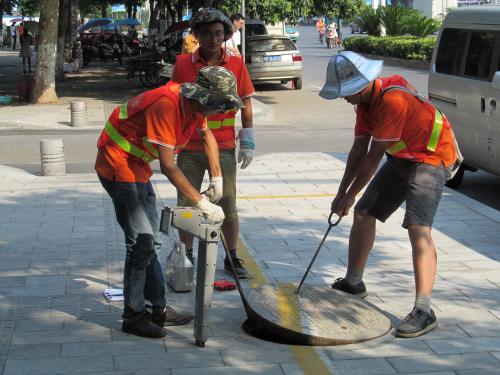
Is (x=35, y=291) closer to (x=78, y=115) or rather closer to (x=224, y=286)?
(x=224, y=286)

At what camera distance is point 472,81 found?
9156 millimetres

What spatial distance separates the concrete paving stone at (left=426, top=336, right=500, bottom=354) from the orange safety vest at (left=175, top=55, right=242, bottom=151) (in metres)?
2.03

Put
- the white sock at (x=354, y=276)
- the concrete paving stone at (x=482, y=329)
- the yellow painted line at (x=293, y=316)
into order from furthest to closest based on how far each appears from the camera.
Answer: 1. the white sock at (x=354, y=276)
2. the concrete paving stone at (x=482, y=329)
3. the yellow painted line at (x=293, y=316)

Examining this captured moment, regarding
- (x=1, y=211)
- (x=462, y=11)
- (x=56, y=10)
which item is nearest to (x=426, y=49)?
(x=56, y=10)

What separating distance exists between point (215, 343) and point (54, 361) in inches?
35.7

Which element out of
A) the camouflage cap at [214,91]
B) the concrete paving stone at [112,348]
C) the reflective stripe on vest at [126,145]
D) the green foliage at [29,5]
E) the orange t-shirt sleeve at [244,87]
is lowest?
the green foliage at [29,5]

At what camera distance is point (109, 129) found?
16.5 feet

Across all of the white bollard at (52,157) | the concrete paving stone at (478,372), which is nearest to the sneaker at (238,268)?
the concrete paving stone at (478,372)

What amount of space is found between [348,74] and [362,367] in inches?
65.7

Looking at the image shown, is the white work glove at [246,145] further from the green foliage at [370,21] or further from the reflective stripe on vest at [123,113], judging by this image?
the green foliage at [370,21]

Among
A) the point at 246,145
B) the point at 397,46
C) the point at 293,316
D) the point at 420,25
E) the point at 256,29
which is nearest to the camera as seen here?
the point at 293,316

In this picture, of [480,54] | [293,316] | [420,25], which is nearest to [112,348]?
[293,316]

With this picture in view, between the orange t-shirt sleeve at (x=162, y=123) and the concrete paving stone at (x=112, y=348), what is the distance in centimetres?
116

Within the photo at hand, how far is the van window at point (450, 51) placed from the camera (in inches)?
379
